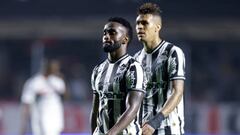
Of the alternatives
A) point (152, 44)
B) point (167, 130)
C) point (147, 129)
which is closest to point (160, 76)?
point (152, 44)

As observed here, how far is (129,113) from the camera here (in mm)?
6996

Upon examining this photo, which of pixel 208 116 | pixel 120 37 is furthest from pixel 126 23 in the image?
pixel 208 116

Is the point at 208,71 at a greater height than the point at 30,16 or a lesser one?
lesser

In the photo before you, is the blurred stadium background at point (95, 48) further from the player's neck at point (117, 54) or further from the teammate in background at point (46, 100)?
the player's neck at point (117, 54)

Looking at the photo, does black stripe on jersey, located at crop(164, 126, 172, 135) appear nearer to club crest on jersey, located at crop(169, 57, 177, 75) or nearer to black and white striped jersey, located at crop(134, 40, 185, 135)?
black and white striped jersey, located at crop(134, 40, 185, 135)

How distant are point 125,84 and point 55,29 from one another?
1909 centimetres

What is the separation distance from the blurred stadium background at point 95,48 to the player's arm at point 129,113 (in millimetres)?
14093

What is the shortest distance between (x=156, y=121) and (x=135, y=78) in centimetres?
57

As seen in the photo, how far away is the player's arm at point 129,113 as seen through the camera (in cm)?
698

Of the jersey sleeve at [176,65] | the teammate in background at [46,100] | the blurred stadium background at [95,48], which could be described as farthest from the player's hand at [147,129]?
the blurred stadium background at [95,48]

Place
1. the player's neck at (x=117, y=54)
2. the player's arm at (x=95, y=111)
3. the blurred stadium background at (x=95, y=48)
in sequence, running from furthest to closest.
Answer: the blurred stadium background at (x=95, y=48), the player's arm at (x=95, y=111), the player's neck at (x=117, y=54)

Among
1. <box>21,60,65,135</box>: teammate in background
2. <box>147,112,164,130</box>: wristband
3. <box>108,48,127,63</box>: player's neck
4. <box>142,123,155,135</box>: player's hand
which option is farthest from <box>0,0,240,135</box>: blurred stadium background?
<box>108,48,127,63</box>: player's neck

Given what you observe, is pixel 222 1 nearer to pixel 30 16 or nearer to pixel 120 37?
pixel 30 16

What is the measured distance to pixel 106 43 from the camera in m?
7.15
